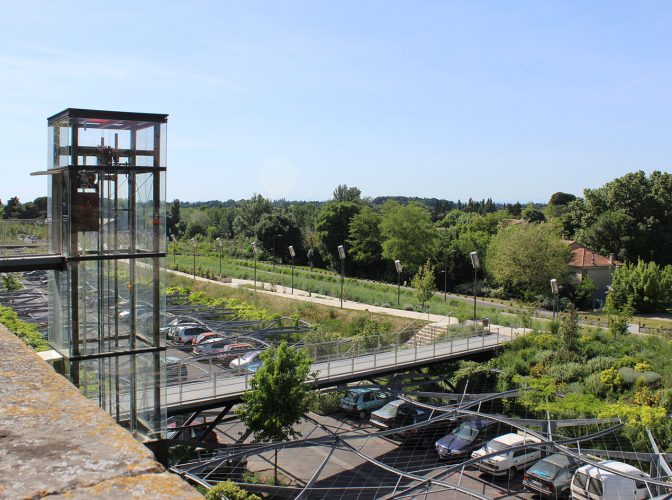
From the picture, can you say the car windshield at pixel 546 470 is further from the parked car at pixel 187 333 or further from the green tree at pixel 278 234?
the green tree at pixel 278 234

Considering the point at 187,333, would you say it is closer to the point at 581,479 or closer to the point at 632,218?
the point at 581,479

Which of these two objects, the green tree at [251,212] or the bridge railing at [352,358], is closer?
the bridge railing at [352,358]

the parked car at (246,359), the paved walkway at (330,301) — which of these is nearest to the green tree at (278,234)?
the paved walkway at (330,301)

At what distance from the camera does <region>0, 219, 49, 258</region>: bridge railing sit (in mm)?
9609

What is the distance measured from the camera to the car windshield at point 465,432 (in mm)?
16984

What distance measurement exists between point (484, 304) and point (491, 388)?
18517 mm

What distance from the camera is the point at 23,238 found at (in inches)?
389

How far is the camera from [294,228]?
63.7 metres

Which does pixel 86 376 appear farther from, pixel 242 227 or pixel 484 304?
pixel 242 227

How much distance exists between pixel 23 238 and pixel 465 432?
12.4 metres

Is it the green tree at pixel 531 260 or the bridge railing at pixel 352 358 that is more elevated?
the green tree at pixel 531 260

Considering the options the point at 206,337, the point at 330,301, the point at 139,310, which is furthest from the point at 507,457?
the point at 330,301

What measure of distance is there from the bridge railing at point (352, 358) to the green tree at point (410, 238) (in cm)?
2230

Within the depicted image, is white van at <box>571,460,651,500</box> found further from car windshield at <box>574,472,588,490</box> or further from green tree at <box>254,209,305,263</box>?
green tree at <box>254,209,305,263</box>
